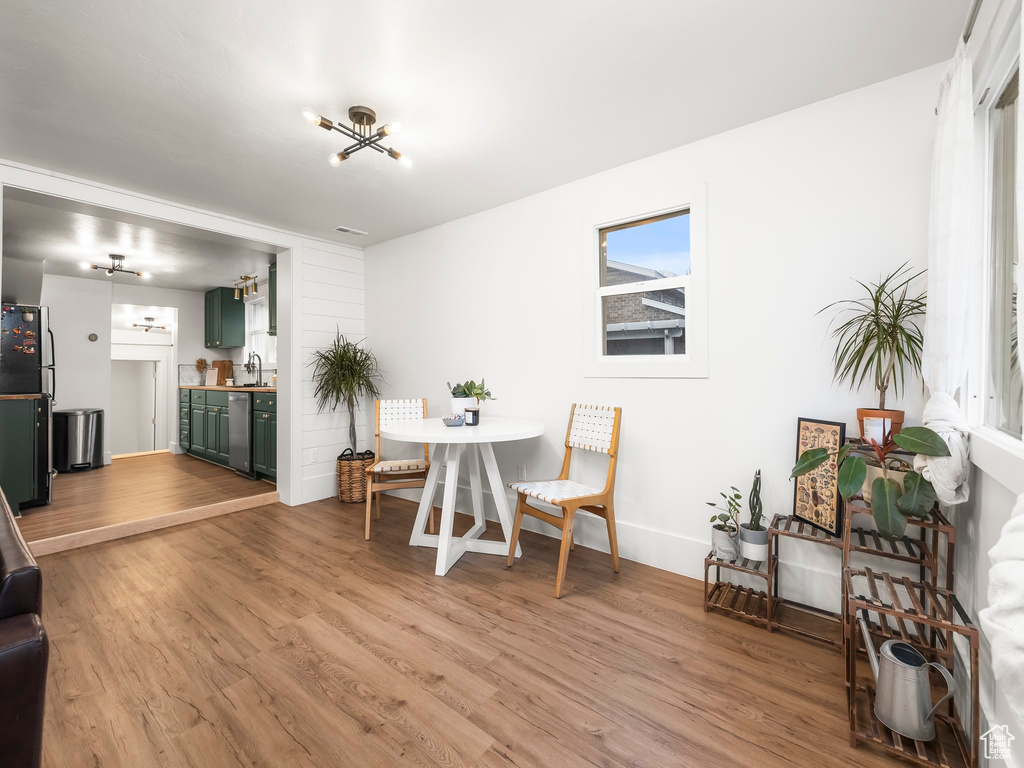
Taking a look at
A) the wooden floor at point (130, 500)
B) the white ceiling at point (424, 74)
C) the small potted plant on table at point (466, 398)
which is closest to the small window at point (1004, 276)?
the white ceiling at point (424, 74)

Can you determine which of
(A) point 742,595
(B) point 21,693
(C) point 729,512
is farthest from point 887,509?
(B) point 21,693

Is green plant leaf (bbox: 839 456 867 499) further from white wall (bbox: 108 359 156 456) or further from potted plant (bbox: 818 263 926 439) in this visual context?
white wall (bbox: 108 359 156 456)

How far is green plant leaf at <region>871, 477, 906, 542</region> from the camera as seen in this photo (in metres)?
1.52

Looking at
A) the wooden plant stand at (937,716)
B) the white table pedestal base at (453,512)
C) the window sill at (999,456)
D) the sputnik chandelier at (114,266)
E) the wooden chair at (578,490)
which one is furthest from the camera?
the sputnik chandelier at (114,266)

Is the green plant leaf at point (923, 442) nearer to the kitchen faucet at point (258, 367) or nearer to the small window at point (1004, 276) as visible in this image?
the small window at point (1004, 276)

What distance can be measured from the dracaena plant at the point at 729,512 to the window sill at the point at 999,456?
0.97 m

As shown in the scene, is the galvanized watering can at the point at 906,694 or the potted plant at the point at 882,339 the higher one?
the potted plant at the point at 882,339

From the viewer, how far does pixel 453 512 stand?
272cm

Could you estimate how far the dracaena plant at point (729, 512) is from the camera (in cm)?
226

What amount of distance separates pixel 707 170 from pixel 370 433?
3.71 m

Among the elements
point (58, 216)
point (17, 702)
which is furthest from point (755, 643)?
point (58, 216)

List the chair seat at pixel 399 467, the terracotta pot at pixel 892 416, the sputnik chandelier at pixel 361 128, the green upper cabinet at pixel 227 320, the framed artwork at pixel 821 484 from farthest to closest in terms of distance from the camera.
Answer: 1. the green upper cabinet at pixel 227 320
2. the chair seat at pixel 399 467
3. the sputnik chandelier at pixel 361 128
4. the framed artwork at pixel 821 484
5. the terracotta pot at pixel 892 416

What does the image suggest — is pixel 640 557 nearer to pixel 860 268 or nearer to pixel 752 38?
pixel 860 268

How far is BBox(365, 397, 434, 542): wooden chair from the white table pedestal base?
24 centimetres
